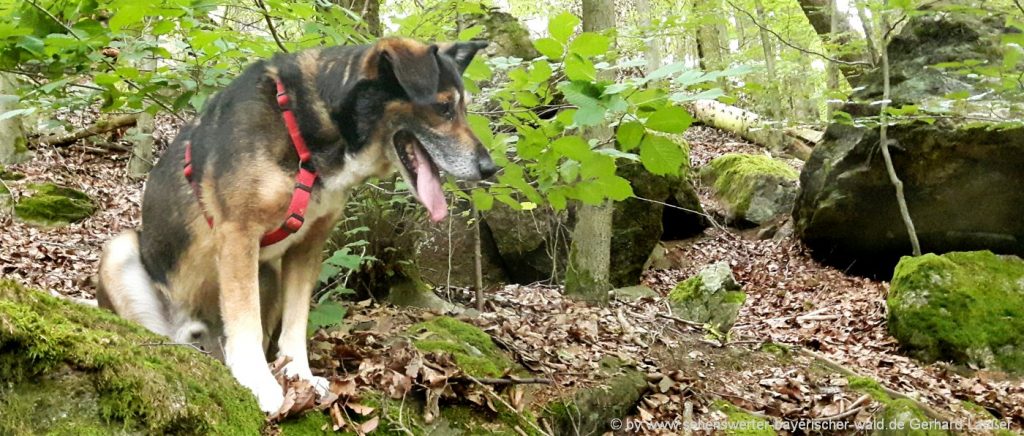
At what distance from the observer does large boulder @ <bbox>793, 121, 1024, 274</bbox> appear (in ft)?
29.8

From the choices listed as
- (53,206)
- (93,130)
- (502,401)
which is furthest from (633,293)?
(93,130)

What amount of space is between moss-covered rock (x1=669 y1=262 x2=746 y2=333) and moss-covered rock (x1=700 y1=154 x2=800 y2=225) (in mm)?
5312

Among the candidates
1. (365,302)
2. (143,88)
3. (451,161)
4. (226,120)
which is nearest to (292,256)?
(226,120)

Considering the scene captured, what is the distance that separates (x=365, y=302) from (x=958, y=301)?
5.91 meters

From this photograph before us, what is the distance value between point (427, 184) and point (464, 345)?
1481 mm

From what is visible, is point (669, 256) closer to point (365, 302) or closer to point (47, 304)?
point (365, 302)

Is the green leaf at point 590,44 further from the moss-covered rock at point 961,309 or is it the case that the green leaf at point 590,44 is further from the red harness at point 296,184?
the moss-covered rock at point 961,309

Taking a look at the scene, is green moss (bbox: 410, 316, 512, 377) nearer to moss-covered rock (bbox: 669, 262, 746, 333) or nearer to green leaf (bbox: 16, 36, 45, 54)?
green leaf (bbox: 16, 36, 45, 54)

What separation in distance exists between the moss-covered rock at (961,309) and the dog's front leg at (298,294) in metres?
6.14

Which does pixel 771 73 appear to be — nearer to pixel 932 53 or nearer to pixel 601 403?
pixel 932 53

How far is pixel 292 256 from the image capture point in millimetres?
3508

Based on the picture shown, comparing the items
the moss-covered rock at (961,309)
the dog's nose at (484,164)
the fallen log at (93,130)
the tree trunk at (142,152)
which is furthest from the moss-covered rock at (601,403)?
the fallen log at (93,130)

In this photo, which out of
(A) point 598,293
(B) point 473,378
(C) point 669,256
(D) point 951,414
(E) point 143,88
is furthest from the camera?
(C) point 669,256

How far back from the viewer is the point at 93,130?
12844 mm
